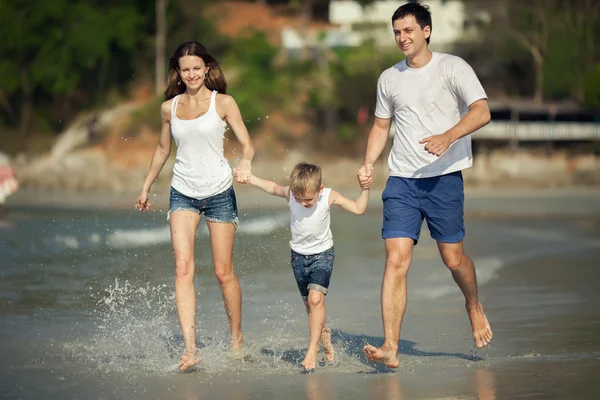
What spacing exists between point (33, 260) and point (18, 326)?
491cm

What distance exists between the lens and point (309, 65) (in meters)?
42.2

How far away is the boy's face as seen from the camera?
6812mm

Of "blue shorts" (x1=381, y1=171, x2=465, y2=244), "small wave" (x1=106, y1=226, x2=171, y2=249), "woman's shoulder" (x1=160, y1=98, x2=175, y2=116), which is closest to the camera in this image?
"blue shorts" (x1=381, y1=171, x2=465, y2=244)

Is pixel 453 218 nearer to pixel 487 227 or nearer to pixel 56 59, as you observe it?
pixel 487 227

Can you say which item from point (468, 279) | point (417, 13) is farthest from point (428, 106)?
point (468, 279)

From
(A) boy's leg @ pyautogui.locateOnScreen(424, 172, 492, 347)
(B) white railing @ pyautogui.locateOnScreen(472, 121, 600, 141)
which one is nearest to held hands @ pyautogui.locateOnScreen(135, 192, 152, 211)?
(A) boy's leg @ pyautogui.locateOnScreen(424, 172, 492, 347)

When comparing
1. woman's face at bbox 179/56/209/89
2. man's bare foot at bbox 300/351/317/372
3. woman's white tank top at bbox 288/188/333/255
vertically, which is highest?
woman's face at bbox 179/56/209/89

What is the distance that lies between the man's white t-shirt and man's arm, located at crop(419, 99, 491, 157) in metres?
0.08

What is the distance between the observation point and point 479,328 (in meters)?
7.14

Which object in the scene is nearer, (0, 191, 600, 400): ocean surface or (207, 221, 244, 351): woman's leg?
(0, 191, 600, 400): ocean surface

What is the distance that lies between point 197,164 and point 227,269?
70 centimetres

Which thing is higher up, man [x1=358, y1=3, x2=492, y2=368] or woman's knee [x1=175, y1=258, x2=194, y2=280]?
man [x1=358, y1=3, x2=492, y2=368]

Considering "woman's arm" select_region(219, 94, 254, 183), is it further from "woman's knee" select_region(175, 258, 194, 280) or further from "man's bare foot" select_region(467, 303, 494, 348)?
"man's bare foot" select_region(467, 303, 494, 348)

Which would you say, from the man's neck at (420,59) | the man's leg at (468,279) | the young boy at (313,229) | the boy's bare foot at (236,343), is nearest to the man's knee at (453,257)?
the man's leg at (468,279)
